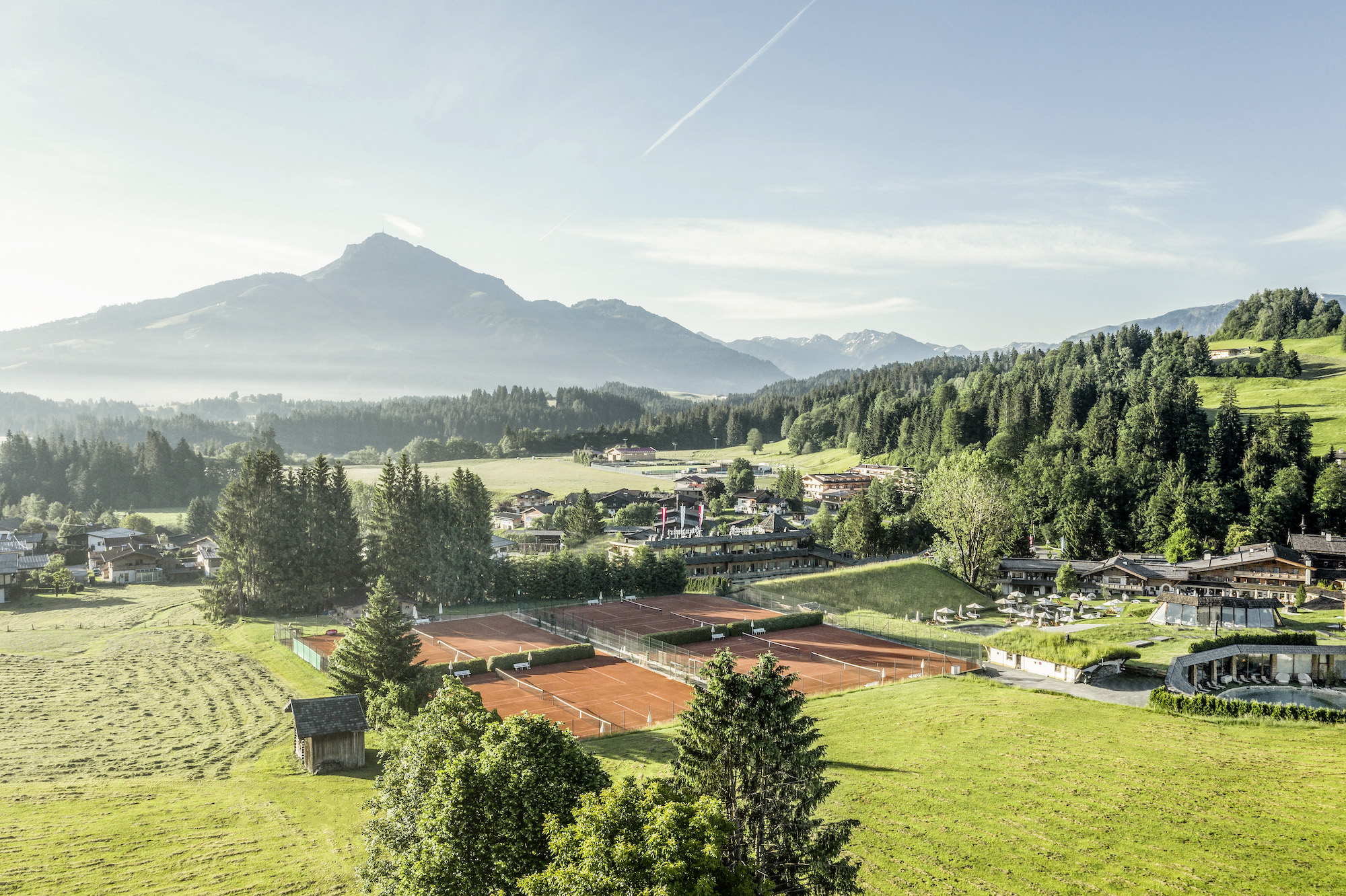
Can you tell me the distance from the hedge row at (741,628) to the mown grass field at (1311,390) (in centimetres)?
7690

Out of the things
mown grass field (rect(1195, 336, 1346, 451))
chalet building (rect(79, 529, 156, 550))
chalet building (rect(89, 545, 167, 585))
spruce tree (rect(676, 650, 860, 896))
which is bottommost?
chalet building (rect(89, 545, 167, 585))

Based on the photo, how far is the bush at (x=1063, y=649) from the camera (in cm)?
4059

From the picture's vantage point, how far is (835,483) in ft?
438

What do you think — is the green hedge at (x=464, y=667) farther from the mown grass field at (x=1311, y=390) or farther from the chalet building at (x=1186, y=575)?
→ the mown grass field at (x=1311, y=390)

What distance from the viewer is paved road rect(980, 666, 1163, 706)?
1436 inches

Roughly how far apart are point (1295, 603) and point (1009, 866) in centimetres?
5258

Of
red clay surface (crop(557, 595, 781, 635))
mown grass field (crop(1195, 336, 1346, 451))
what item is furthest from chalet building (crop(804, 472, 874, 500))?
red clay surface (crop(557, 595, 781, 635))

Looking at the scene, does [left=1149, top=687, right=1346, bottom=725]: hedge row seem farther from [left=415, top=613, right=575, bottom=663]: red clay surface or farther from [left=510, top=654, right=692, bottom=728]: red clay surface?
[left=415, top=613, right=575, bottom=663]: red clay surface

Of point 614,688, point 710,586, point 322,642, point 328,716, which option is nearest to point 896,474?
point 710,586

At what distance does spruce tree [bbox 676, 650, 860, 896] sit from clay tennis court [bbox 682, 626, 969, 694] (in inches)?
993

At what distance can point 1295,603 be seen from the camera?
5759cm

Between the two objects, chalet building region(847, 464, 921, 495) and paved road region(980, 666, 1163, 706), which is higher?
chalet building region(847, 464, 921, 495)

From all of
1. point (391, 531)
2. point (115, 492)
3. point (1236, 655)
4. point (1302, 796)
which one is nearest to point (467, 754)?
point (1302, 796)

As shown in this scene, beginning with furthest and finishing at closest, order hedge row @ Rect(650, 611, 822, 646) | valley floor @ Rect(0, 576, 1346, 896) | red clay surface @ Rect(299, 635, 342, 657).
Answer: hedge row @ Rect(650, 611, 822, 646) → red clay surface @ Rect(299, 635, 342, 657) → valley floor @ Rect(0, 576, 1346, 896)
